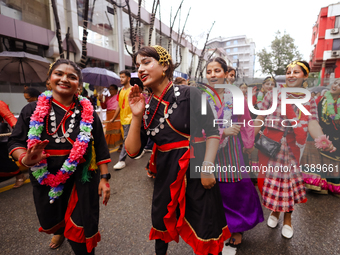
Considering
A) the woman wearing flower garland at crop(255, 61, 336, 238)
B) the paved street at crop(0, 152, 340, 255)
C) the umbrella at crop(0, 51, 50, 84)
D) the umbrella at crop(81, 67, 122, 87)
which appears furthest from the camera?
the umbrella at crop(81, 67, 122, 87)

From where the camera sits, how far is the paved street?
2.13m

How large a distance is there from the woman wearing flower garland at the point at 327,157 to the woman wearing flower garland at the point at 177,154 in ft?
8.90

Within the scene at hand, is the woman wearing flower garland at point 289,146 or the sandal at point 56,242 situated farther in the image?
the woman wearing flower garland at point 289,146

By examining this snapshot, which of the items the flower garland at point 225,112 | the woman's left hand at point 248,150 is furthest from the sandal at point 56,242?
the woman's left hand at point 248,150

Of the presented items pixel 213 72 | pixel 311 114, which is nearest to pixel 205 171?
pixel 213 72

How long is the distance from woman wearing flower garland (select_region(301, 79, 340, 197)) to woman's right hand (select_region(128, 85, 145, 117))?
317 cm

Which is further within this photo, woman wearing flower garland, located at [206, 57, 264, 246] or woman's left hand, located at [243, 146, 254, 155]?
woman's left hand, located at [243, 146, 254, 155]

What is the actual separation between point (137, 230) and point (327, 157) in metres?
3.52

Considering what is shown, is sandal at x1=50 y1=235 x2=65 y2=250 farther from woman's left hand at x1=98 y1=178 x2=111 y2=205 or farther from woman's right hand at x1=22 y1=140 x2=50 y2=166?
woman's right hand at x1=22 y1=140 x2=50 y2=166

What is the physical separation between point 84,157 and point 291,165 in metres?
2.27

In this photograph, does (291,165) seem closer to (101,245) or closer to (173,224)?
(173,224)

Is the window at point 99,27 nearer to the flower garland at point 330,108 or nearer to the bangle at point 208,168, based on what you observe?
the flower garland at point 330,108

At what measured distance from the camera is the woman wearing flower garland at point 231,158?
6.45ft

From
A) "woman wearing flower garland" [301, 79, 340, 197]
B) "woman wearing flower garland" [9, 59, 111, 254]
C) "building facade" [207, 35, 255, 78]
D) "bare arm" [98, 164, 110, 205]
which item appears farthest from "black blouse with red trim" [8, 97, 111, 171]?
"building facade" [207, 35, 255, 78]
